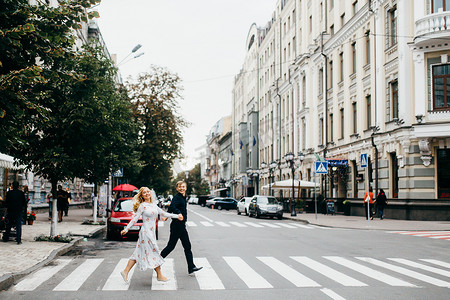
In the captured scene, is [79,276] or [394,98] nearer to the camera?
[79,276]

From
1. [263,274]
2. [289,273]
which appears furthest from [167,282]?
[289,273]

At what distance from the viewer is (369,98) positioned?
34.2 m

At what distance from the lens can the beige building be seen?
26844 millimetres

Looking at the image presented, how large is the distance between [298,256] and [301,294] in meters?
5.10

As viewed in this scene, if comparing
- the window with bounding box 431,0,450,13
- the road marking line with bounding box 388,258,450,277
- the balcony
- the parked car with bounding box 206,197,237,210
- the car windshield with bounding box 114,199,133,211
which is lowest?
the parked car with bounding box 206,197,237,210

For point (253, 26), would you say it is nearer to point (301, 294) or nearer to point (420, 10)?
point (420, 10)

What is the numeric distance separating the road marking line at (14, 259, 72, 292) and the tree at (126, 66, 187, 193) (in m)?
30.4

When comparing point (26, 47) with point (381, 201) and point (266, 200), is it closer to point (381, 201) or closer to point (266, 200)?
point (381, 201)

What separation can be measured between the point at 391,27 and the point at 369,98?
5188 mm

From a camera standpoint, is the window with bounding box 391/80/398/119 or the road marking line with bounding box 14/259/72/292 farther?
the window with bounding box 391/80/398/119

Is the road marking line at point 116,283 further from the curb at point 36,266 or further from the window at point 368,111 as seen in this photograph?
the window at point 368,111

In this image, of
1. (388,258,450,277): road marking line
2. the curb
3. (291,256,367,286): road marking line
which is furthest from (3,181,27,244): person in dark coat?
(388,258,450,277): road marking line

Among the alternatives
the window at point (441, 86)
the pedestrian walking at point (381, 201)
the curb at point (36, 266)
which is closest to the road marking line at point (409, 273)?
the curb at point (36, 266)

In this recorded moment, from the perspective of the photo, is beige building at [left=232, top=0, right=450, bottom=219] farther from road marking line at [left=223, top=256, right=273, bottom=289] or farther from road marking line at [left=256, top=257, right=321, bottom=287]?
road marking line at [left=223, top=256, right=273, bottom=289]
